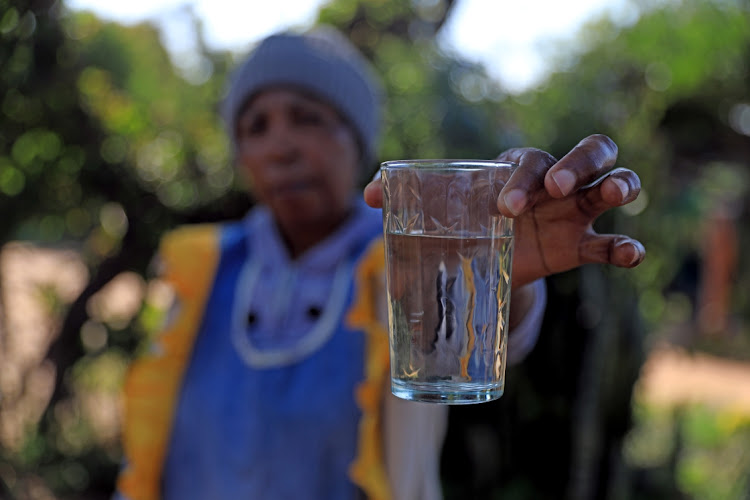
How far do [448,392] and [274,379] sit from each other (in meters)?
1.29

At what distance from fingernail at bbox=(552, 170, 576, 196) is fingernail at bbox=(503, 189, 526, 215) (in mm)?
38

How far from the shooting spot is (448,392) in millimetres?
1024

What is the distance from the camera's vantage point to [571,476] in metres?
3.94

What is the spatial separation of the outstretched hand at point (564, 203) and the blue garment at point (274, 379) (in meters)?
1.09

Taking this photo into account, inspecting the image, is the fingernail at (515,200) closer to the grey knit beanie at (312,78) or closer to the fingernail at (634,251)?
the fingernail at (634,251)

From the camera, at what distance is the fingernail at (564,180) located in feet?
3.02

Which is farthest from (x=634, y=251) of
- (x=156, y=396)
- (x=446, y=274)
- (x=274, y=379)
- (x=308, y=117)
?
(x=156, y=396)

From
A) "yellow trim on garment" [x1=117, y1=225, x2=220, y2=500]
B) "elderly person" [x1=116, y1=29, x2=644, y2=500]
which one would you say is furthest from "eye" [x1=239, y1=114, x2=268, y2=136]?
"yellow trim on garment" [x1=117, y1=225, x2=220, y2=500]

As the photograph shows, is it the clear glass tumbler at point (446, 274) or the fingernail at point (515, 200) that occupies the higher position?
the fingernail at point (515, 200)

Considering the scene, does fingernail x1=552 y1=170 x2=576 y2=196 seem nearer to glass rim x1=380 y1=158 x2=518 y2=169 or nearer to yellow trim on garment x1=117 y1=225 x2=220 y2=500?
glass rim x1=380 y1=158 x2=518 y2=169

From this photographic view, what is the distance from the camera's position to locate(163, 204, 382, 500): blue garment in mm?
2180

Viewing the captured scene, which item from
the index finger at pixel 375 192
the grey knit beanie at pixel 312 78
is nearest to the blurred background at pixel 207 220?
the grey knit beanie at pixel 312 78

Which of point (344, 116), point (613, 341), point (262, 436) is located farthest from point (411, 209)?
point (613, 341)

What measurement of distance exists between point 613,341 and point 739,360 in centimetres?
970
